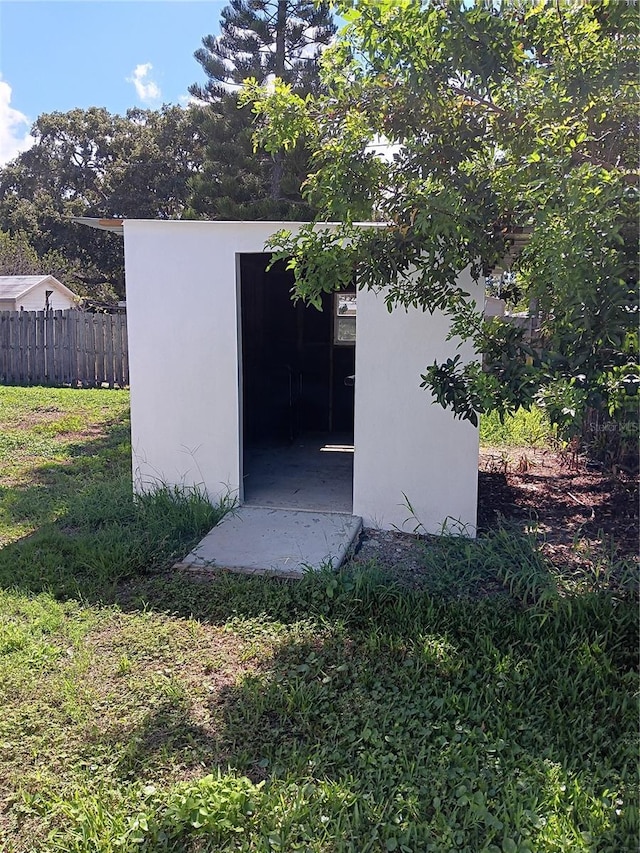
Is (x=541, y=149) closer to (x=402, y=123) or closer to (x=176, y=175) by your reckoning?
(x=402, y=123)

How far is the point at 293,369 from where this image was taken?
855 centimetres

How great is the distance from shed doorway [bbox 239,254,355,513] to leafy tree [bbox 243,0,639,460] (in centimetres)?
368

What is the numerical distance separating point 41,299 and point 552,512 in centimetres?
2170

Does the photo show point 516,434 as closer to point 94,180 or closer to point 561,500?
point 561,500

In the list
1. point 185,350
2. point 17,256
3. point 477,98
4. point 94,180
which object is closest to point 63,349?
point 185,350

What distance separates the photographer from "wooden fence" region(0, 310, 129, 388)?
1271cm

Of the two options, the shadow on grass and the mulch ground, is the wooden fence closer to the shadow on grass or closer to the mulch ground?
the mulch ground

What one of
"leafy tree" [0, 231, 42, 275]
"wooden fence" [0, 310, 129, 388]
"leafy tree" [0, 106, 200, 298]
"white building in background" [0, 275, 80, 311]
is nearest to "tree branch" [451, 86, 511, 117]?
"wooden fence" [0, 310, 129, 388]

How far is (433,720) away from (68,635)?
1.96 metres

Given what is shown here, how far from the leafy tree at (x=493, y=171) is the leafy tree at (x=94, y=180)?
19983 millimetres

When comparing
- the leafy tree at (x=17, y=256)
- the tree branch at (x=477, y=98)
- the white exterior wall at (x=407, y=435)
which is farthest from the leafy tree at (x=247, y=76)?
the leafy tree at (x=17, y=256)

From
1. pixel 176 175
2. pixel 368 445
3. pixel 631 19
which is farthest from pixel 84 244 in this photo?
pixel 631 19

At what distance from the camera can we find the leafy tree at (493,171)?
294 centimetres

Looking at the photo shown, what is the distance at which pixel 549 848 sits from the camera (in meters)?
2.14
